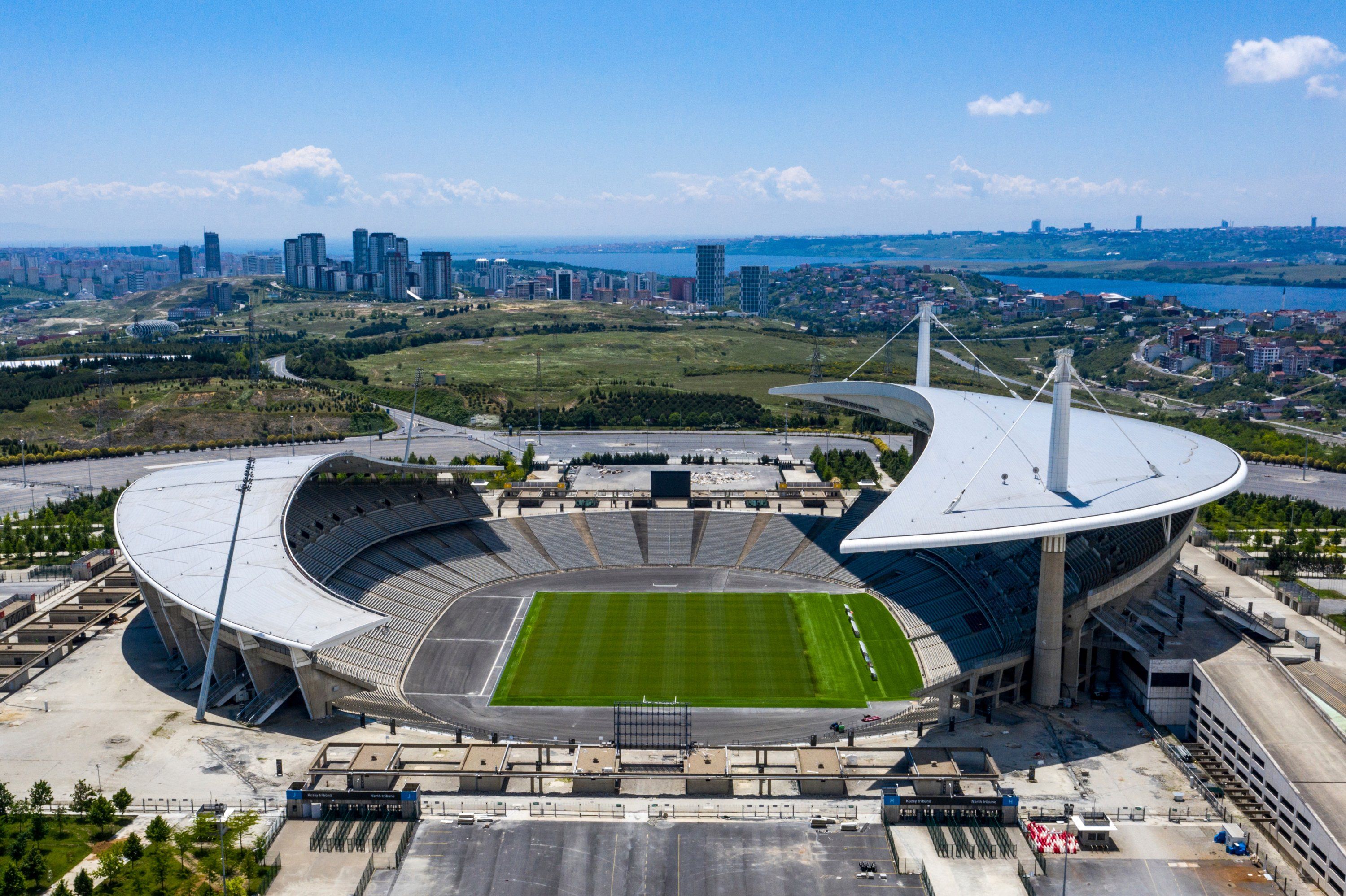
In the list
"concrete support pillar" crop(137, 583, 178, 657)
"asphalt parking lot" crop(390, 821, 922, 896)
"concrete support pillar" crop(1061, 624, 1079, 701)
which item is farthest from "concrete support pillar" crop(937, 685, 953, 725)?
"concrete support pillar" crop(137, 583, 178, 657)

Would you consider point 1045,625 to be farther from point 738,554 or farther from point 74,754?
point 74,754

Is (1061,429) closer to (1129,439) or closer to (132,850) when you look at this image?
(1129,439)

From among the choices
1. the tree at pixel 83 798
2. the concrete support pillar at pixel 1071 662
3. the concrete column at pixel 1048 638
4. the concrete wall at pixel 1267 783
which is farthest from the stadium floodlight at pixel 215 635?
the concrete wall at pixel 1267 783

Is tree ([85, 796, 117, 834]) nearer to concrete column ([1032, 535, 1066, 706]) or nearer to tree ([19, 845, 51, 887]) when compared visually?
tree ([19, 845, 51, 887])

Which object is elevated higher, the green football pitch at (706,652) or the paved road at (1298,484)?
the paved road at (1298,484)

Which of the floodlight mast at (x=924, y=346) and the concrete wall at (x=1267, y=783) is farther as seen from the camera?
the floodlight mast at (x=924, y=346)

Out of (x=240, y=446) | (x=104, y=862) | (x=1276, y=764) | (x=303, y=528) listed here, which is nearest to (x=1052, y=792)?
(x=1276, y=764)

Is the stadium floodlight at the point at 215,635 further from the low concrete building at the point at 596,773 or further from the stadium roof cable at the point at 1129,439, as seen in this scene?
the stadium roof cable at the point at 1129,439

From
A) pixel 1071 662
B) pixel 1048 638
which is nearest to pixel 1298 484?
pixel 1071 662
